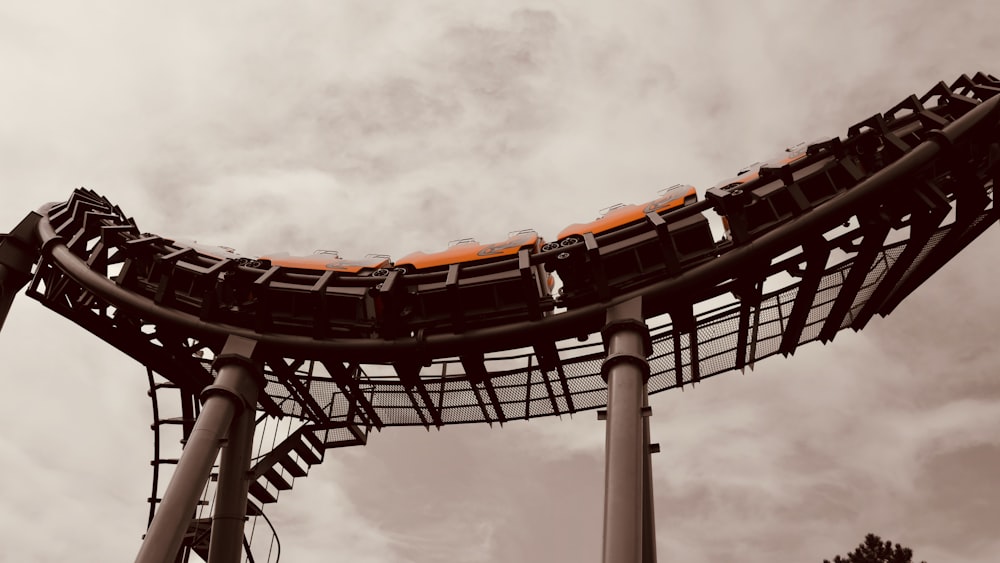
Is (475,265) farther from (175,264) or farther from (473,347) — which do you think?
(175,264)

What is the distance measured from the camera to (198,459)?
1936cm

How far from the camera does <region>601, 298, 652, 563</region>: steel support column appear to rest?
15.7 m

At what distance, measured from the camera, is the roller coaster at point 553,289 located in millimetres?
18594

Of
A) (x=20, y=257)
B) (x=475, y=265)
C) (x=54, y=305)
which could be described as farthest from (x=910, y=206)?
(x=20, y=257)

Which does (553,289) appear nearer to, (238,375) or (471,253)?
(471,253)

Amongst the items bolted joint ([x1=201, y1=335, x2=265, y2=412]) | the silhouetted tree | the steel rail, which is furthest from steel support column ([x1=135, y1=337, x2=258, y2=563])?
the silhouetted tree

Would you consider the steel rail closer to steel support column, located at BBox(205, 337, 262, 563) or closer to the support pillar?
steel support column, located at BBox(205, 337, 262, 563)

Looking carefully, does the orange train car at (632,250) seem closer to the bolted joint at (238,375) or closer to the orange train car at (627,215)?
the orange train car at (627,215)

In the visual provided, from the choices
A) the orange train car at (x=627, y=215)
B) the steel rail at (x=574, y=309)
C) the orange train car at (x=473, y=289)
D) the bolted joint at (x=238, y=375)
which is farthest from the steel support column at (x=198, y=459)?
the orange train car at (x=627, y=215)

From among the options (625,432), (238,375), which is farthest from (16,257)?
(625,432)

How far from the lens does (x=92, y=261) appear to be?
23.8m

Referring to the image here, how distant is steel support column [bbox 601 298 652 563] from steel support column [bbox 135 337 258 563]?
9434mm

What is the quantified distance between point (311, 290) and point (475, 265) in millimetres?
4298

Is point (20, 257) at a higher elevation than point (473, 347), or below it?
higher
